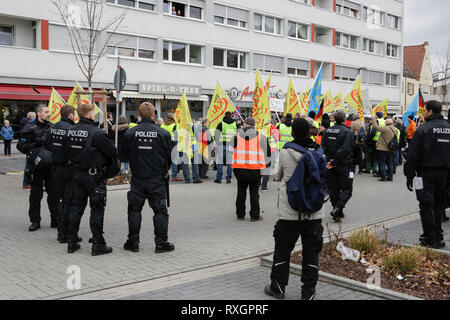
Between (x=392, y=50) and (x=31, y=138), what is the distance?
48.2 m

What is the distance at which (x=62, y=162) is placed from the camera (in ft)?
24.3

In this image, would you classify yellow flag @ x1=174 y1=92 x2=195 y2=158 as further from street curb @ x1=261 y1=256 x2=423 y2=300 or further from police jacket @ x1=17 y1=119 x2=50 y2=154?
street curb @ x1=261 y1=256 x2=423 y2=300

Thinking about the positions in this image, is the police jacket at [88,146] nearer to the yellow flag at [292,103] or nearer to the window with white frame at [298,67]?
the yellow flag at [292,103]

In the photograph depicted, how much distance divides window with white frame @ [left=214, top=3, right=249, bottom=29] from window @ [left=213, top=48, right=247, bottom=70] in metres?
1.89

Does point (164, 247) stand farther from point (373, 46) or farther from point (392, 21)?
point (392, 21)

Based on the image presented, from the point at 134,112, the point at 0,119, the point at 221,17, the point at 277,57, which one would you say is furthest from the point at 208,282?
the point at 277,57

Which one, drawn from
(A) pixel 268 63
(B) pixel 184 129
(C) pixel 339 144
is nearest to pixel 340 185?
(C) pixel 339 144

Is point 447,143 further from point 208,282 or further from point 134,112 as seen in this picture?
point 134,112

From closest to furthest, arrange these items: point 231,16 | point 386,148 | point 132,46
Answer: point 386,148
point 132,46
point 231,16

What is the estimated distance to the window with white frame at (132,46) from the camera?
27.8 meters

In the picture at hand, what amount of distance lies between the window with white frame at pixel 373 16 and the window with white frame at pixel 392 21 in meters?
1.18

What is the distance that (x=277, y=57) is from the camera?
37469mm

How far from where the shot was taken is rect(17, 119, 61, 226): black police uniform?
26.7ft

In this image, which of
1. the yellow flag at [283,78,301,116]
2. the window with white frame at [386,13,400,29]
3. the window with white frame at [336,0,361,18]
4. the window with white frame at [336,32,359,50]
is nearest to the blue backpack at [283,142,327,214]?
the yellow flag at [283,78,301,116]
